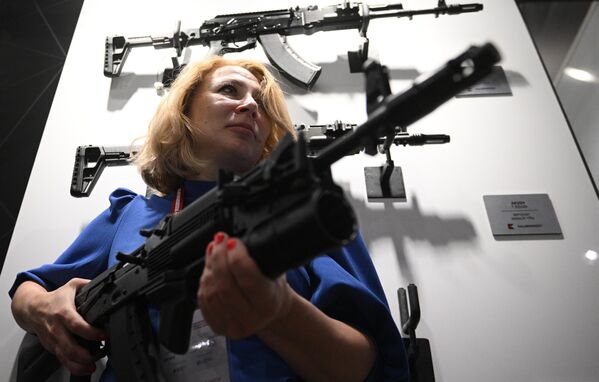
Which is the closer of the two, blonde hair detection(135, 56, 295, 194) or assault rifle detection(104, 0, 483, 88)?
blonde hair detection(135, 56, 295, 194)

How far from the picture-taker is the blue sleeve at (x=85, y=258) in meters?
0.93

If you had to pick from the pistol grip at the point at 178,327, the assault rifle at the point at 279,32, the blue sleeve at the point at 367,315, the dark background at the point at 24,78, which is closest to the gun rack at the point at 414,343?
the blue sleeve at the point at 367,315

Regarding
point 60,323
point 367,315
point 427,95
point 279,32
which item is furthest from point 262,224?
point 279,32

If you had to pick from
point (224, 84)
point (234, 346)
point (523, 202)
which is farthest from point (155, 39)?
point (523, 202)

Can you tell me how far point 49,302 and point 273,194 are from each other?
0.63 m

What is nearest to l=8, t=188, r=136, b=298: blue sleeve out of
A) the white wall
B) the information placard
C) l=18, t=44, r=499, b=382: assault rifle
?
l=18, t=44, r=499, b=382: assault rifle

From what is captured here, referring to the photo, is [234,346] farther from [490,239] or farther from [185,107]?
[490,239]

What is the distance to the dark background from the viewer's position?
4.83ft

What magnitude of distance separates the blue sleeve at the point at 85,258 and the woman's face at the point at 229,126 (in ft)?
0.91

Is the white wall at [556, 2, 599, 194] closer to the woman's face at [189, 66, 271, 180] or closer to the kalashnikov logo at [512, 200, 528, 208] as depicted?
the kalashnikov logo at [512, 200, 528, 208]

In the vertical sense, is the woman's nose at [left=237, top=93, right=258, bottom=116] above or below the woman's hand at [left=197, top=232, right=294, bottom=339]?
above

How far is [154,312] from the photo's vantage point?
770mm

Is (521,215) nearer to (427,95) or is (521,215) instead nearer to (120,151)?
(427,95)

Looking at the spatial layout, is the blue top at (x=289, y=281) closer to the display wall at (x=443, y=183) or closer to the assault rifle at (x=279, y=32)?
the display wall at (x=443, y=183)
